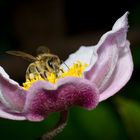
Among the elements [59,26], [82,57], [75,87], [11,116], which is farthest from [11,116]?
[59,26]

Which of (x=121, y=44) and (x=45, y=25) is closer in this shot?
(x=121, y=44)

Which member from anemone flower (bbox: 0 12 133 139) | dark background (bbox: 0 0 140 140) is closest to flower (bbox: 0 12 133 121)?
anemone flower (bbox: 0 12 133 139)

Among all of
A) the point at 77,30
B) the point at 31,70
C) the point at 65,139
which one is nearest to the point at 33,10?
the point at 77,30

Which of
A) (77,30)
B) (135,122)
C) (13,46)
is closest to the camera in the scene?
(135,122)

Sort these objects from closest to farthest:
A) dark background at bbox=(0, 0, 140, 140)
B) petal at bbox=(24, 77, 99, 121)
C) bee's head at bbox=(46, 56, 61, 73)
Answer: petal at bbox=(24, 77, 99, 121), bee's head at bbox=(46, 56, 61, 73), dark background at bbox=(0, 0, 140, 140)

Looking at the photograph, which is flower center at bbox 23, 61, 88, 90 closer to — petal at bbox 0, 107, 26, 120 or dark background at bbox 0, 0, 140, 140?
→ petal at bbox 0, 107, 26, 120

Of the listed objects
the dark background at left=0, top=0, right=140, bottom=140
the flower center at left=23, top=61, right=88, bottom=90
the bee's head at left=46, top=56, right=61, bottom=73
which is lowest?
the dark background at left=0, top=0, right=140, bottom=140

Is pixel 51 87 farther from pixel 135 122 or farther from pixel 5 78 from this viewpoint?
pixel 135 122
